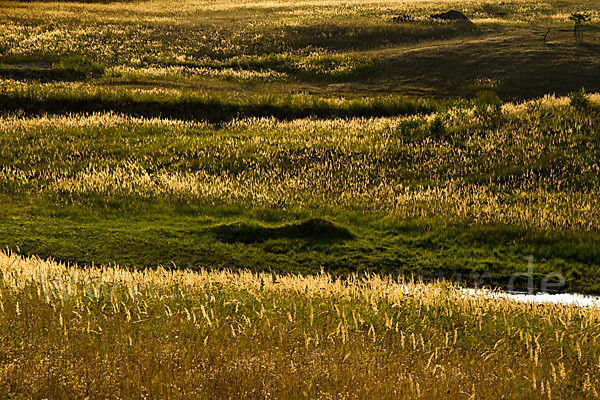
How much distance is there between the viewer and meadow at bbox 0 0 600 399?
6684mm

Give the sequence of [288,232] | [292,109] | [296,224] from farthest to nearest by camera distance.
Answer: [292,109], [296,224], [288,232]

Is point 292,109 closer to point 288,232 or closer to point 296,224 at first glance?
point 296,224

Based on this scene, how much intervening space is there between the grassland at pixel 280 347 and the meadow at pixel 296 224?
36mm

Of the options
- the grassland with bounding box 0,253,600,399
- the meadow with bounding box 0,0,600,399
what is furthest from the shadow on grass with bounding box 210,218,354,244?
the grassland with bounding box 0,253,600,399

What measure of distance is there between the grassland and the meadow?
0.04 meters

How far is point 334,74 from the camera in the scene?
4869 centimetres

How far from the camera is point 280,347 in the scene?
709 centimetres

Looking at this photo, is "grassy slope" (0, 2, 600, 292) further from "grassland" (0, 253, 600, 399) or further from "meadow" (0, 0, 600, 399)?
"grassland" (0, 253, 600, 399)

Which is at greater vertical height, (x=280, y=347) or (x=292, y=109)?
(x=280, y=347)

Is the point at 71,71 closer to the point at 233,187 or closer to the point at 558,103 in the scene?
the point at 233,187

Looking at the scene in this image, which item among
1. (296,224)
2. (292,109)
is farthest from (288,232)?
(292,109)

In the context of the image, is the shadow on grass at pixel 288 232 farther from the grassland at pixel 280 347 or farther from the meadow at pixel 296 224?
the grassland at pixel 280 347

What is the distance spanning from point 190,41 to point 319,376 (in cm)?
6131

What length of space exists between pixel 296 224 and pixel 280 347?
9.65 meters
